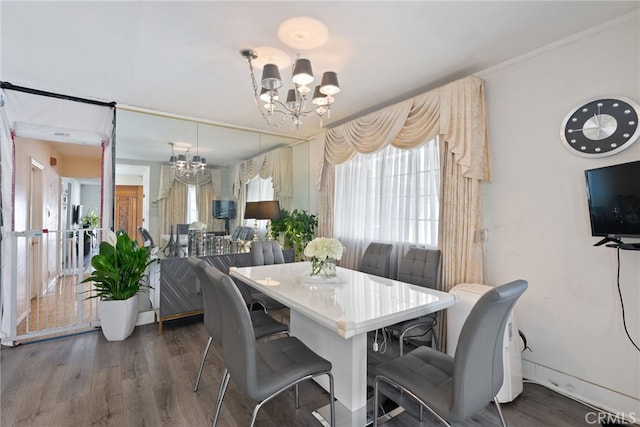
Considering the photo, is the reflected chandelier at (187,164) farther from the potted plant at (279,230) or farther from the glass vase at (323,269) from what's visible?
the glass vase at (323,269)

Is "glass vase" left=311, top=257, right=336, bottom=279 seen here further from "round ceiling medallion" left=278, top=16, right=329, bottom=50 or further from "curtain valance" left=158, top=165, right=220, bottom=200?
"curtain valance" left=158, top=165, right=220, bottom=200

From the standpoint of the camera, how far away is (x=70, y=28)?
6.51ft

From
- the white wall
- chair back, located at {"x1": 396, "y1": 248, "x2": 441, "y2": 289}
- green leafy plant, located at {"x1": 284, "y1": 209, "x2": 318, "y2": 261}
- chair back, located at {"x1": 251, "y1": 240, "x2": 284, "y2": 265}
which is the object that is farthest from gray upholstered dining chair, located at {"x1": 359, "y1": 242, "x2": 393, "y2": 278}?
green leafy plant, located at {"x1": 284, "y1": 209, "x2": 318, "y2": 261}

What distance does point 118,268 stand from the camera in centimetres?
307

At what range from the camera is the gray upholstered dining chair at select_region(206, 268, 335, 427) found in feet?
4.46

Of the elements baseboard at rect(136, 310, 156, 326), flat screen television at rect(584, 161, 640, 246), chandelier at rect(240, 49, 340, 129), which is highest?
chandelier at rect(240, 49, 340, 129)

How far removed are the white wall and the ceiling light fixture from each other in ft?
10.9

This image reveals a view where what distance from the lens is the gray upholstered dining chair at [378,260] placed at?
296cm

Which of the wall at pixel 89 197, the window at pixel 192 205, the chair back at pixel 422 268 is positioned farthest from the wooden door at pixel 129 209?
the wall at pixel 89 197

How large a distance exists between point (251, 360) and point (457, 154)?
7.49ft

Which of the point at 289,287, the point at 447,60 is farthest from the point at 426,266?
the point at 447,60

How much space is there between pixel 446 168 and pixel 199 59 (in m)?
2.33

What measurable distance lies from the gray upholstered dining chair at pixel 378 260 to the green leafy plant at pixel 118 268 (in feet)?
7.89

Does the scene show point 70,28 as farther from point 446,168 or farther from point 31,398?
point 446,168
